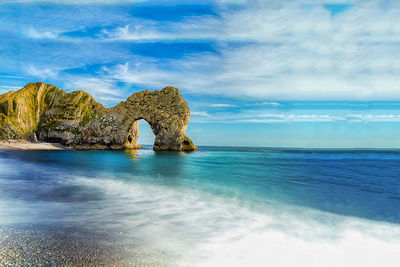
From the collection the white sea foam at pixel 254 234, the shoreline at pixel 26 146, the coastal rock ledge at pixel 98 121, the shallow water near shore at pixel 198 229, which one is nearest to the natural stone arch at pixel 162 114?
the coastal rock ledge at pixel 98 121

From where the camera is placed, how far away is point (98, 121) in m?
65.5

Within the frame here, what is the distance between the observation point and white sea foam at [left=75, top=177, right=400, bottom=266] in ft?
13.8

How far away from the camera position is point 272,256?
4273mm

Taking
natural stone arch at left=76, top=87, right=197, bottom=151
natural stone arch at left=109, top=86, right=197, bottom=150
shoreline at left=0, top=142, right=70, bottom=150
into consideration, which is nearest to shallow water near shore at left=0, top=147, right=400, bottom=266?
natural stone arch at left=109, top=86, right=197, bottom=150

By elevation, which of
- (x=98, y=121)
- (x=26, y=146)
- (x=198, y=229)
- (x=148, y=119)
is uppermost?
(x=148, y=119)

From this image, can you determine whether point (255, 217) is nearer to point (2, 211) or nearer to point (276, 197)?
point (276, 197)

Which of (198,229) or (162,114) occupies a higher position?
(162,114)

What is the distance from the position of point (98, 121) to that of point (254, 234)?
67378 mm

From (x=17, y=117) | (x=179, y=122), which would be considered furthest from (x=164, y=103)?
(x=17, y=117)

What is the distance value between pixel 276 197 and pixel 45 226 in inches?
323

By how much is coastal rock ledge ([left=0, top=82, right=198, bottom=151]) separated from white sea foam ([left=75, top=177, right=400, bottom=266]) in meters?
52.4

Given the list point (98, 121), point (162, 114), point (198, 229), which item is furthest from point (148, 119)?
point (198, 229)

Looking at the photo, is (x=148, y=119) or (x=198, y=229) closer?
(x=198, y=229)

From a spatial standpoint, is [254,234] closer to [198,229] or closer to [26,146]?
[198,229]
